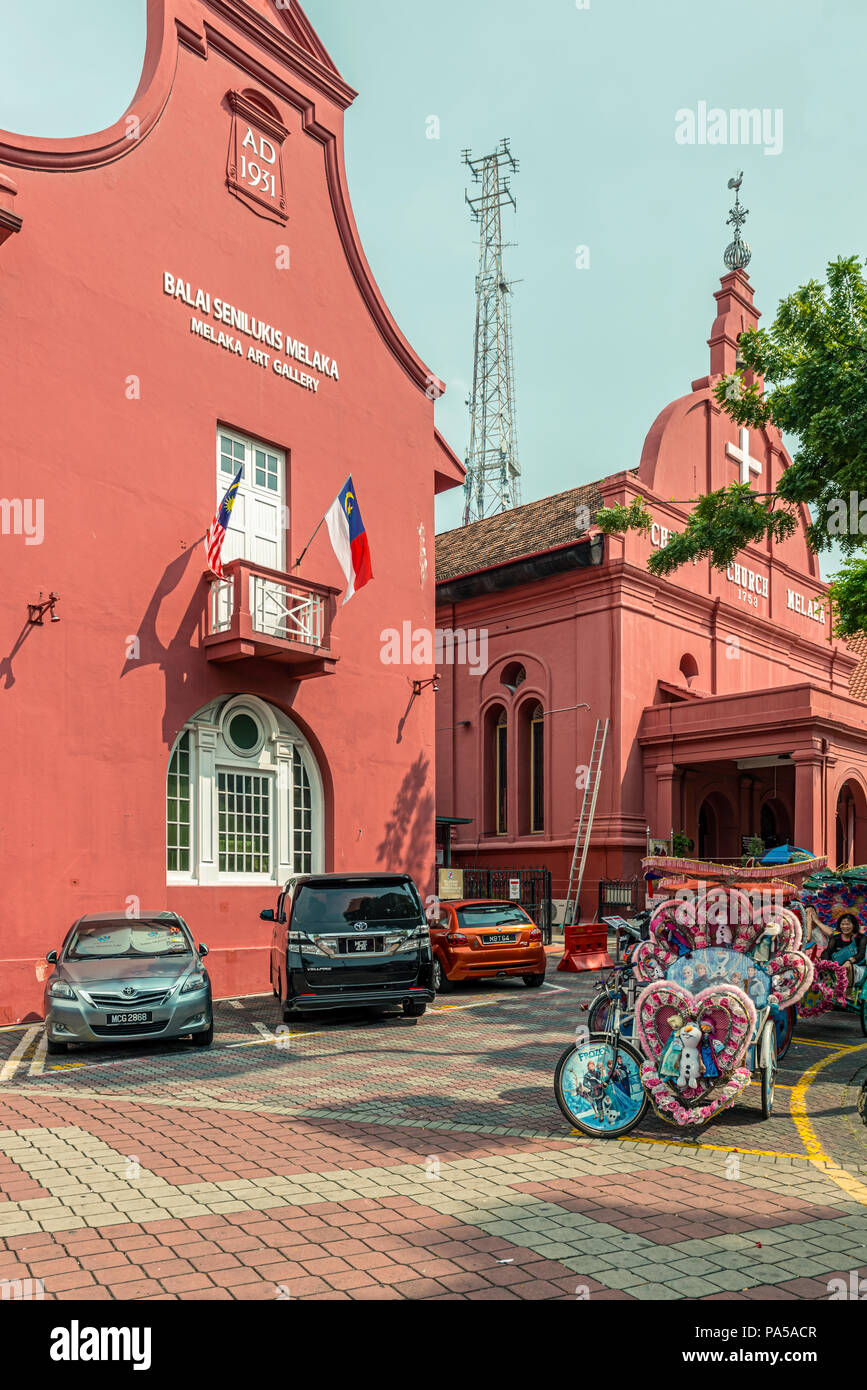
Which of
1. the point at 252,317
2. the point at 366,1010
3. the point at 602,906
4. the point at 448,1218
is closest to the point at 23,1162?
the point at 448,1218

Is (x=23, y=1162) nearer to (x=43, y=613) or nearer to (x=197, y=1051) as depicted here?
(x=197, y=1051)

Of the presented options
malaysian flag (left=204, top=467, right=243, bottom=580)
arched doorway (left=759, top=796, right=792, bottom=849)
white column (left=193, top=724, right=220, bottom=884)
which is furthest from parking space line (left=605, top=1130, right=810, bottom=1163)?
arched doorway (left=759, top=796, right=792, bottom=849)

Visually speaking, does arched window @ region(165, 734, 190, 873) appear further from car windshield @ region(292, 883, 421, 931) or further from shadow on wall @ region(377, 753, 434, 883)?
shadow on wall @ region(377, 753, 434, 883)

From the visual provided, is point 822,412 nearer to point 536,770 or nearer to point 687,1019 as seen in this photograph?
point 687,1019

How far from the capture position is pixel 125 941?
41.1 feet

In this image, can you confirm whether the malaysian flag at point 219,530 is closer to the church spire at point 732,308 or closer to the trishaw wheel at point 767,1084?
the trishaw wheel at point 767,1084

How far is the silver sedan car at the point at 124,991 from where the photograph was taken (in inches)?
445

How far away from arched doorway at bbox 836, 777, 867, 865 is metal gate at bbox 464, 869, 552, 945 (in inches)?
303

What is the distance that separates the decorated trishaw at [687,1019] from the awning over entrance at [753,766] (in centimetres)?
1698

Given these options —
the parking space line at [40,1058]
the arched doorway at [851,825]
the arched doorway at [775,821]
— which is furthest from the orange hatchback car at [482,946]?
the arched doorway at [775,821]

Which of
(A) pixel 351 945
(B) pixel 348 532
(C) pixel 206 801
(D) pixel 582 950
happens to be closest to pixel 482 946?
(D) pixel 582 950

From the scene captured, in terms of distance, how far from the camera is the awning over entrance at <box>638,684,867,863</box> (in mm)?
25375

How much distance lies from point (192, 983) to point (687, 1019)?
5.96m

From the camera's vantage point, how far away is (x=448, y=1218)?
5.84 m
